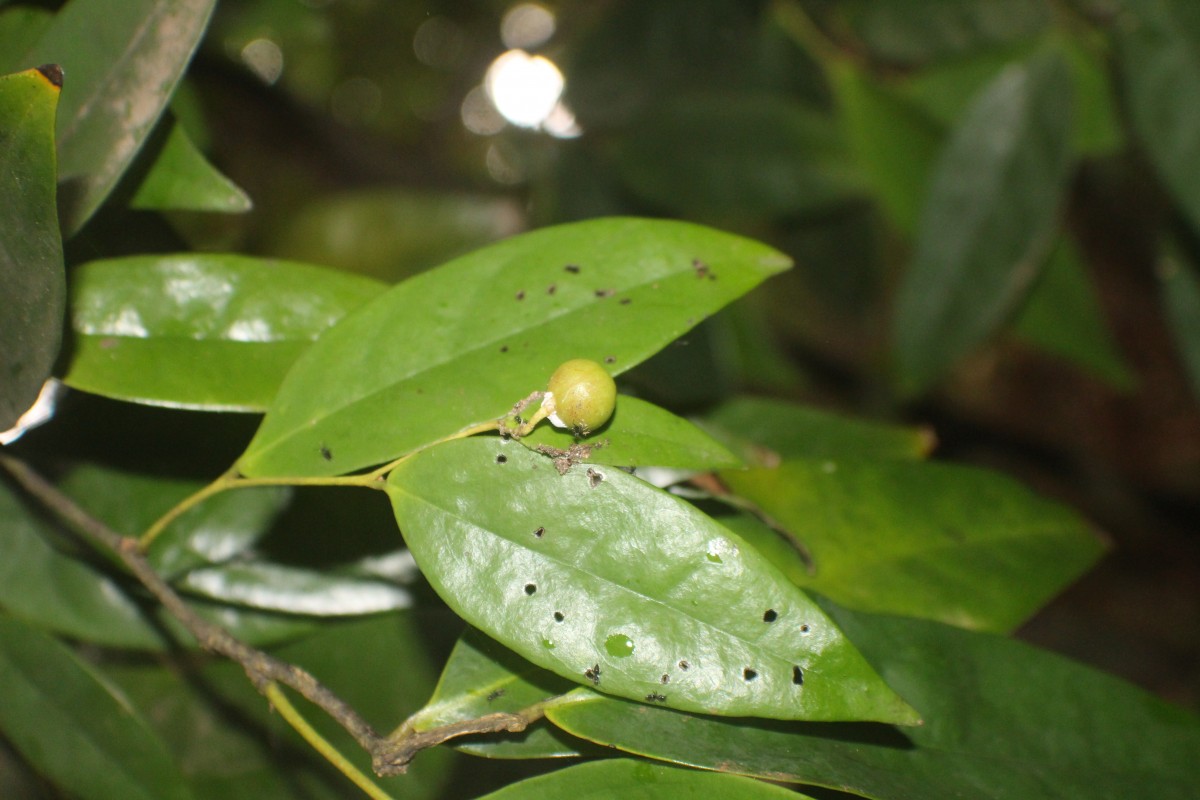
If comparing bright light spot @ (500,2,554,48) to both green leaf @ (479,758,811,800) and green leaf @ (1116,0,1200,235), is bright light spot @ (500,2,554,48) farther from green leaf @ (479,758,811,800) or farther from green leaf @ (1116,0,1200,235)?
green leaf @ (479,758,811,800)

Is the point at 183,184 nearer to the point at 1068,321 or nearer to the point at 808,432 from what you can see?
the point at 808,432

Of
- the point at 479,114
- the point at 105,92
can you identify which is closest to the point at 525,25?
the point at 479,114

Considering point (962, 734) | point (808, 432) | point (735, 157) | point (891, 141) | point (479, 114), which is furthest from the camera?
point (479, 114)

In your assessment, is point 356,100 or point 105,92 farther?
point 356,100

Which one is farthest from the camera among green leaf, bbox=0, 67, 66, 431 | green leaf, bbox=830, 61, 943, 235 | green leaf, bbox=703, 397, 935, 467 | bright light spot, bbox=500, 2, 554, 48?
bright light spot, bbox=500, 2, 554, 48

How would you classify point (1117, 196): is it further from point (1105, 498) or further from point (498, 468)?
point (498, 468)

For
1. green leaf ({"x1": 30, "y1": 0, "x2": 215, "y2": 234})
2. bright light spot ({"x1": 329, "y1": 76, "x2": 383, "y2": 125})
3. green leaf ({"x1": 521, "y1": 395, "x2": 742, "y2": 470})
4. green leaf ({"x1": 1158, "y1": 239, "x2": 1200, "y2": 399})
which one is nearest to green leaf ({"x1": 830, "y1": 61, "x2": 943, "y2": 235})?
green leaf ({"x1": 1158, "y1": 239, "x2": 1200, "y2": 399})

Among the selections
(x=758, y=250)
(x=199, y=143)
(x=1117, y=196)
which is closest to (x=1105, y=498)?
(x=1117, y=196)

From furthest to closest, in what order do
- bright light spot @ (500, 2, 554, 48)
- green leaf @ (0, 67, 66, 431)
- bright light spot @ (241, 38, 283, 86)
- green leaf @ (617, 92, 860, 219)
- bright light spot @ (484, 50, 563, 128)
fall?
bright light spot @ (500, 2, 554, 48), bright light spot @ (484, 50, 563, 128), bright light spot @ (241, 38, 283, 86), green leaf @ (617, 92, 860, 219), green leaf @ (0, 67, 66, 431)
